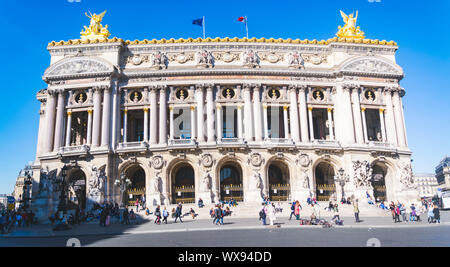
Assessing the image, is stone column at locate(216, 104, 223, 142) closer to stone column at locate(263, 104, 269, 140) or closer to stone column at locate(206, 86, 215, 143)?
stone column at locate(206, 86, 215, 143)

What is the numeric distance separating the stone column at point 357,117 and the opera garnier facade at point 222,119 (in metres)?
0.13

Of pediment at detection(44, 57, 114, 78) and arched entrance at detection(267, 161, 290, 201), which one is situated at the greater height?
pediment at detection(44, 57, 114, 78)

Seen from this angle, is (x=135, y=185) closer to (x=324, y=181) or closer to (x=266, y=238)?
(x=324, y=181)

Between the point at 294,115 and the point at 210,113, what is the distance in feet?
Result: 34.0

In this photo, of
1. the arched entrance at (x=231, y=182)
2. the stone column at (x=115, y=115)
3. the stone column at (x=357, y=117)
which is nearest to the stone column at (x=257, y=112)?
the arched entrance at (x=231, y=182)

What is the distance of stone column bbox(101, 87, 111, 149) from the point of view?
38294 millimetres

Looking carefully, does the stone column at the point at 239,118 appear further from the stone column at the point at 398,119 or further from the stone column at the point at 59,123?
the stone column at the point at 59,123

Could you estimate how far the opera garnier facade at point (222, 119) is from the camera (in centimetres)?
3781

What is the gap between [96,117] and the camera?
3909 cm

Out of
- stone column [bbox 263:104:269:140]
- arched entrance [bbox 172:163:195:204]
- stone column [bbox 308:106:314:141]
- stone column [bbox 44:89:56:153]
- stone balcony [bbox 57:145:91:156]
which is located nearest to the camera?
stone balcony [bbox 57:145:91:156]

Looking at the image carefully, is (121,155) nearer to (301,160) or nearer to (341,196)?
(301,160)

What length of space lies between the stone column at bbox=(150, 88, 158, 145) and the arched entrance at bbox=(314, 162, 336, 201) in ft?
65.7

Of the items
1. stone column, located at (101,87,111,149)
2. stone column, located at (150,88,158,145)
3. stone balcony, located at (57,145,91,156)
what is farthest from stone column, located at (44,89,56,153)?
stone column, located at (150,88,158,145)

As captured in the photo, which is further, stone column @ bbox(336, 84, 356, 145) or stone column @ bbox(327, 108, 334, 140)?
stone column @ bbox(327, 108, 334, 140)
